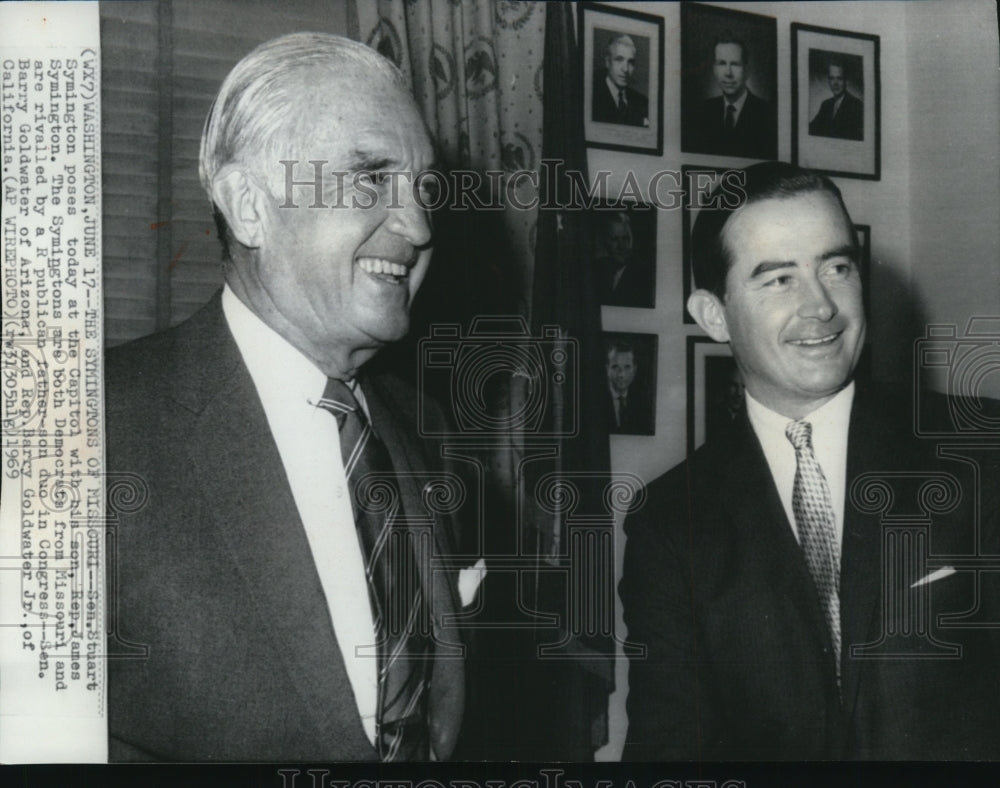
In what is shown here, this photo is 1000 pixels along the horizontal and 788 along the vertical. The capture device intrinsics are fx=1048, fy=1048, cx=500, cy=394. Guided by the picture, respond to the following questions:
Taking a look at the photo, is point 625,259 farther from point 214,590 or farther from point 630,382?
point 214,590

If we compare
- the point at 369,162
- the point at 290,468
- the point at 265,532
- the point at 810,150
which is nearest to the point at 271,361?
the point at 290,468

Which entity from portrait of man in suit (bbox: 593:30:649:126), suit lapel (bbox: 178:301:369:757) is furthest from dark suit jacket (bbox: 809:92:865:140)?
suit lapel (bbox: 178:301:369:757)

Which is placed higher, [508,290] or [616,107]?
[616,107]

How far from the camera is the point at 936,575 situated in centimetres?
202

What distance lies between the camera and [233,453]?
1842 millimetres

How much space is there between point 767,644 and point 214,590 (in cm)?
101

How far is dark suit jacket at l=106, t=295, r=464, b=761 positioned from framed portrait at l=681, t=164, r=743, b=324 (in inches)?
33.9

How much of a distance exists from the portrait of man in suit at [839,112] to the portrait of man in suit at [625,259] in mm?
404

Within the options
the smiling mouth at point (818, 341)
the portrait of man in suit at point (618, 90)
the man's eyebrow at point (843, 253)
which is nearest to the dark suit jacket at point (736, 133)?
the portrait of man in suit at point (618, 90)

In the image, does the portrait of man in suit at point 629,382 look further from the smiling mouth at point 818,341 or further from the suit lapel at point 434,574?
the suit lapel at point 434,574

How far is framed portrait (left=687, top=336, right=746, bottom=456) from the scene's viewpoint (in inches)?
80.3

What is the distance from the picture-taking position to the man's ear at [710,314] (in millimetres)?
2043

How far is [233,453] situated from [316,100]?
2.12 ft

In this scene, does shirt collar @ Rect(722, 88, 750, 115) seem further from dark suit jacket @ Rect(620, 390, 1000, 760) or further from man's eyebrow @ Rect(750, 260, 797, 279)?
dark suit jacket @ Rect(620, 390, 1000, 760)
